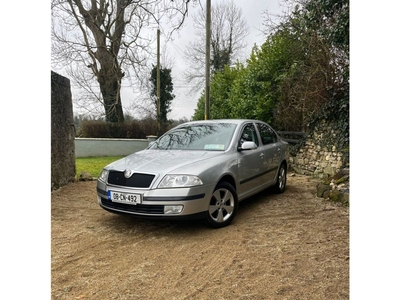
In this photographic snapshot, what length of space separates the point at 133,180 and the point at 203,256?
52.1 inches

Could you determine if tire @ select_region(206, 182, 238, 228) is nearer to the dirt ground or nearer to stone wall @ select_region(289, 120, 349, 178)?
the dirt ground

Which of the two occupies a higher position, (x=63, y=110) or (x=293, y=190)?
(x=63, y=110)

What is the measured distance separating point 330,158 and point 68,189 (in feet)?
21.8

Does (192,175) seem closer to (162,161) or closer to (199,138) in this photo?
(162,161)

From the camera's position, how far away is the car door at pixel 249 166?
184 inches

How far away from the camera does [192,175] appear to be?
3758 millimetres

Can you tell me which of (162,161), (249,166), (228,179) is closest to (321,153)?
(249,166)

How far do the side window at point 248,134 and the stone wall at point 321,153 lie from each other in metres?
3.09

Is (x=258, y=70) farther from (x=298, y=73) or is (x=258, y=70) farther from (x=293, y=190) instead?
(x=293, y=190)

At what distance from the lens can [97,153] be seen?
1534cm

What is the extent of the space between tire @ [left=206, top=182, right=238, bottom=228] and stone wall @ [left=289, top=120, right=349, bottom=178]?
13.9 feet

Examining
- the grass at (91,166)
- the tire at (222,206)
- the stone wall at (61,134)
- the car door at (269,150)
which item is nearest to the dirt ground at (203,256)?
the tire at (222,206)

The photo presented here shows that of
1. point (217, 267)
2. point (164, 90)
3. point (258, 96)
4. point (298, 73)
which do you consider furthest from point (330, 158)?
point (164, 90)

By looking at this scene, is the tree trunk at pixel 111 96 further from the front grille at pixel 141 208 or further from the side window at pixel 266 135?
the front grille at pixel 141 208
